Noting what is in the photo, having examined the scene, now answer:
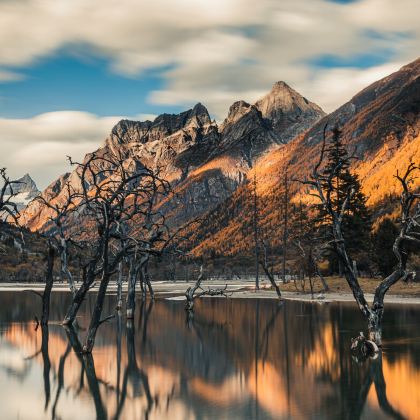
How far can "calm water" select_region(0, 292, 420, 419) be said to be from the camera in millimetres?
19141

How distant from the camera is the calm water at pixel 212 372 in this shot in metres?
19.1

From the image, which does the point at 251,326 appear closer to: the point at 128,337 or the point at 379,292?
the point at 128,337

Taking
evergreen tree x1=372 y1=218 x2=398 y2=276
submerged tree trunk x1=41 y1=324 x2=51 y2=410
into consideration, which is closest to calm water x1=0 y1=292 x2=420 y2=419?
submerged tree trunk x1=41 y1=324 x2=51 y2=410

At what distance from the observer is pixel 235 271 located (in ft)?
545

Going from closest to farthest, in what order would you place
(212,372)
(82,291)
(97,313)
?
1. (212,372)
2. (97,313)
3. (82,291)

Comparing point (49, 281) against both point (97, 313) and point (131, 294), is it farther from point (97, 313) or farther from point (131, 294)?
point (97, 313)

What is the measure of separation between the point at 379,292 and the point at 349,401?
10.5 meters

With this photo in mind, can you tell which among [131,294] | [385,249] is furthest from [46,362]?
[385,249]

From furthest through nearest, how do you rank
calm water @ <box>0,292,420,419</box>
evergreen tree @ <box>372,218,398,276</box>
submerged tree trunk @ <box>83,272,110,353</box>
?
1. evergreen tree @ <box>372,218,398,276</box>
2. submerged tree trunk @ <box>83,272,110,353</box>
3. calm water @ <box>0,292,420,419</box>

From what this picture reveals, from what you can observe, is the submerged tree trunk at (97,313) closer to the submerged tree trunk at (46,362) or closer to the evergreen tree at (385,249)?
the submerged tree trunk at (46,362)

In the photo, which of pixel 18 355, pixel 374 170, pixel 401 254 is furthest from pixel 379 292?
pixel 374 170

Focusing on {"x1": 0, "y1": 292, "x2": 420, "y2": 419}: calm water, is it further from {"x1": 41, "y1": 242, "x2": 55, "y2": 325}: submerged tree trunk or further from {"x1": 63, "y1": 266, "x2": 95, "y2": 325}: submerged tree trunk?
{"x1": 63, "y1": 266, "x2": 95, "y2": 325}: submerged tree trunk

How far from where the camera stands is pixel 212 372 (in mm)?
25344

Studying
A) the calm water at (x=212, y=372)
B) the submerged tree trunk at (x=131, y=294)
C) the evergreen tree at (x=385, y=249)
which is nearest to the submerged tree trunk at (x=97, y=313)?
the calm water at (x=212, y=372)
